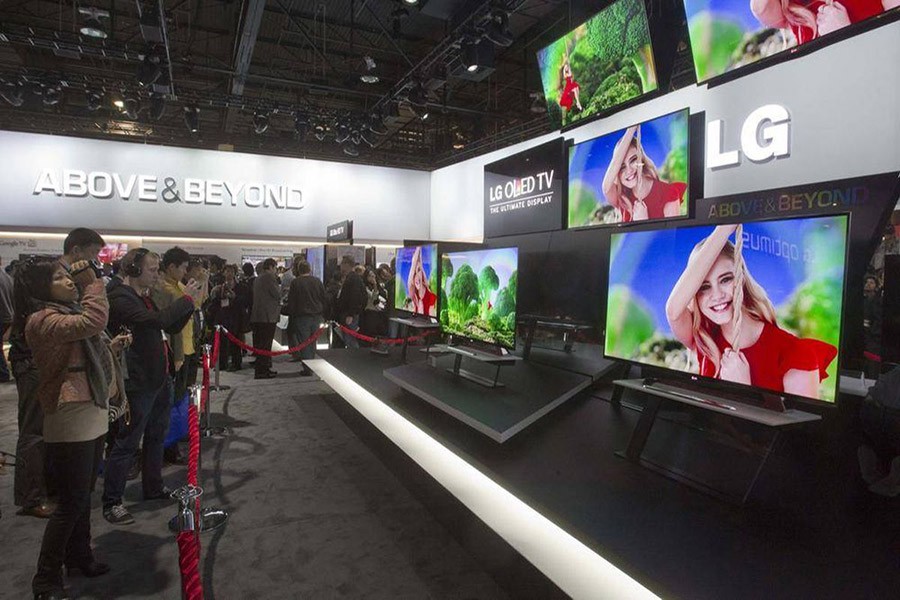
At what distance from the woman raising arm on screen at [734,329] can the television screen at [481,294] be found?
3.97 feet

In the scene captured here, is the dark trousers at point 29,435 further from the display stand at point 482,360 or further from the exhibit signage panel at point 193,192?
the exhibit signage panel at point 193,192

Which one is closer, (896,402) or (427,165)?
(896,402)

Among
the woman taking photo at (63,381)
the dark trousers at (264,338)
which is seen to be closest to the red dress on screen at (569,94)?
the woman taking photo at (63,381)

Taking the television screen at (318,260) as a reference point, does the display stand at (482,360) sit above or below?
below

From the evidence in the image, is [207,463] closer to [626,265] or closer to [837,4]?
[626,265]

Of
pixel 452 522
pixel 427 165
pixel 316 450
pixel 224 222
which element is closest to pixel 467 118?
pixel 427 165

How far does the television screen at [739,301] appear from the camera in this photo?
165 cm

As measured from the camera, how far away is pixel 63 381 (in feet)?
7.20

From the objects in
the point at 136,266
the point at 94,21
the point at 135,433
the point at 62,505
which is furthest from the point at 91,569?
the point at 94,21

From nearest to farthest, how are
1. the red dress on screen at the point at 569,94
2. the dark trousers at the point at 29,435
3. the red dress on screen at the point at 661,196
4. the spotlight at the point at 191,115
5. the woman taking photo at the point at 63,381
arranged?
the woman taking photo at the point at 63,381, the dark trousers at the point at 29,435, the red dress on screen at the point at 661,196, the red dress on screen at the point at 569,94, the spotlight at the point at 191,115

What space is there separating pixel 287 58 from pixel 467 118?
14.4 ft

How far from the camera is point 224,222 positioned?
1246cm

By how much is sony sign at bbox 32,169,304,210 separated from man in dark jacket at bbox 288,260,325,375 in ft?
20.7

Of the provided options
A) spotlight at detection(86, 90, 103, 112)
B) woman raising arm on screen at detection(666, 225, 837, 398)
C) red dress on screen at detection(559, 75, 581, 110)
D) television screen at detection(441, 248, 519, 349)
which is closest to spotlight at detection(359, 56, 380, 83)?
red dress on screen at detection(559, 75, 581, 110)
